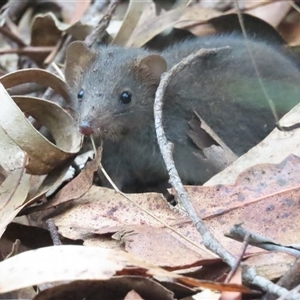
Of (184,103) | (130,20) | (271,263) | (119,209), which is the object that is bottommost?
(119,209)

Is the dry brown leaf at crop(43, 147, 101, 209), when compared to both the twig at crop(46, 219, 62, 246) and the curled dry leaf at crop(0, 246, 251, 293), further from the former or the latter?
the curled dry leaf at crop(0, 246, 251, 293)

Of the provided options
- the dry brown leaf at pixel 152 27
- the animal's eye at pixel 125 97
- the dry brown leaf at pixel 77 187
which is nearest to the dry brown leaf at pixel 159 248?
the dry brown leaf at pixel 77 187

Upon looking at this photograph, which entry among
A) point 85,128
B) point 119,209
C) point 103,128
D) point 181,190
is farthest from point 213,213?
point 103,128

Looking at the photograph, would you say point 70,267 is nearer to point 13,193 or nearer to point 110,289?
point 110,289

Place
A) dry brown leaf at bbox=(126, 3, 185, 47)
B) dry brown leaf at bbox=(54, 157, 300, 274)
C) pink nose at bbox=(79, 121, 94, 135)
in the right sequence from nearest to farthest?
1. dry brown leaf at bbox=(54, 157, 300, 274)
2. pink nose at bbox=(79, 121, 94, 135)
3. dry brown leaf at bbox=(126, 3, 185, 47)

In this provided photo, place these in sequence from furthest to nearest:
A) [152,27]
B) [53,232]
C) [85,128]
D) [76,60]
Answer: [152,27] → [76,60] → [85,128] → [53,232]

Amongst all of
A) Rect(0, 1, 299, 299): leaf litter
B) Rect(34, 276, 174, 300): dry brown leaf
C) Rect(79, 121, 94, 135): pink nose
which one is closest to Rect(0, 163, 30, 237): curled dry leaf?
Rect(0, 1, 299, 299): leaf litter

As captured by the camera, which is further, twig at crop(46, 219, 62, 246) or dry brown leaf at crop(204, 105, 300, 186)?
dry brown leaf at crop(204, 105, 300, 186)
